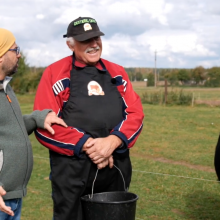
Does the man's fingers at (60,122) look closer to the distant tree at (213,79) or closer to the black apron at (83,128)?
the black apron at (83,128)

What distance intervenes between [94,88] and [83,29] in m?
0.44

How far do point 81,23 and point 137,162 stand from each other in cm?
→ 571

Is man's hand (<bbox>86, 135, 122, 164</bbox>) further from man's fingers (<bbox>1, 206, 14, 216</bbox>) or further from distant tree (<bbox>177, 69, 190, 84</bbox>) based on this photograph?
distant tree (<bbox>177, 69, 190, 84</bbox>)

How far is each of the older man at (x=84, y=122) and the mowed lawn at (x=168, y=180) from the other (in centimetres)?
231

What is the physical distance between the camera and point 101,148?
267cm

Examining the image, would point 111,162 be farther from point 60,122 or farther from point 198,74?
point 198,74

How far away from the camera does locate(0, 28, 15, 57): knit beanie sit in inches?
95.7

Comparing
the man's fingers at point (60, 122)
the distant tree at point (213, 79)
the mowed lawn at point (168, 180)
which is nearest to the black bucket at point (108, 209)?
the man's fingers at point (60, 122)

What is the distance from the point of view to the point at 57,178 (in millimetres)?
2770

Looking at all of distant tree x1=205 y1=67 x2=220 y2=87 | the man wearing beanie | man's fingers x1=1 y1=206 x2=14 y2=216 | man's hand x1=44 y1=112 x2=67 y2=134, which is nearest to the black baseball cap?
the man wearing beanie

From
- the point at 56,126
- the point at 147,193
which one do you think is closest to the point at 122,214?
the point at 56,126

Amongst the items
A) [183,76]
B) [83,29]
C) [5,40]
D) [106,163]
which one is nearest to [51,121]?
[106,163]

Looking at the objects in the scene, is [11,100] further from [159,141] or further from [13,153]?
[159,141]

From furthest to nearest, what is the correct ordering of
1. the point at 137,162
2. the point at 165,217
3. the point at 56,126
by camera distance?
the point at 137,162
the point at 165,217
the point at 56,126
